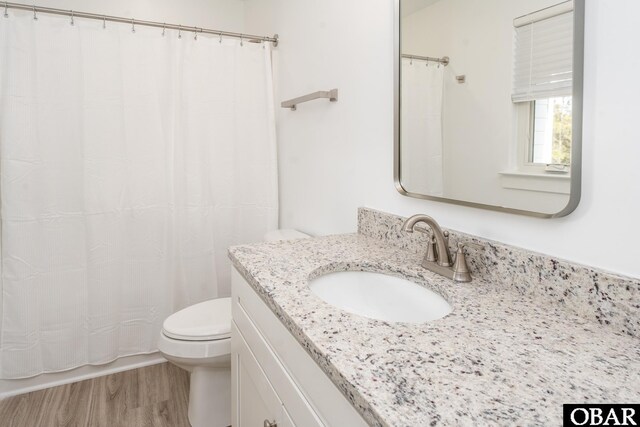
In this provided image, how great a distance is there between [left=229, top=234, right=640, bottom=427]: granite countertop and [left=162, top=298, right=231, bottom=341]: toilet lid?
0.82 metres

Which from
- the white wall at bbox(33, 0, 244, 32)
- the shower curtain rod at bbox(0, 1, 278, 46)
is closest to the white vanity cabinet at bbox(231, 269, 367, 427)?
the shower curtain rod at bbox(0, 1, 278, 46)

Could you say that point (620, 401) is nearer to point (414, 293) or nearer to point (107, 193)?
point (414, 293)

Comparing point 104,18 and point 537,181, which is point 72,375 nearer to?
point 104,18

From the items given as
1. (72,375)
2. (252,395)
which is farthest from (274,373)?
(72,375)

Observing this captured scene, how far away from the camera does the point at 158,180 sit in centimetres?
222

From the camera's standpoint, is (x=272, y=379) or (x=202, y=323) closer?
(x=272, y=379)

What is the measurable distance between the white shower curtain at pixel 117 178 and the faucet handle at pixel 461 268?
5.16ft

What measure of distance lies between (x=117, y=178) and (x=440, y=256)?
5.69 ft

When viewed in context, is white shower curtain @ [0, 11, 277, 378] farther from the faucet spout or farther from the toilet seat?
the faucet spout

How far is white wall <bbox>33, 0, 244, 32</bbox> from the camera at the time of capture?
2604mm

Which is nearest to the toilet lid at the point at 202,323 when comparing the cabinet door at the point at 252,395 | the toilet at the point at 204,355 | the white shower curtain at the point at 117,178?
the toilet at the point at 204,355

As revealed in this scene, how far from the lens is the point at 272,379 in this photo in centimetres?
105

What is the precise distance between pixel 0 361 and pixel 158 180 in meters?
1.16

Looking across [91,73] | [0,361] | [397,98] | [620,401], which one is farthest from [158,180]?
[620,401]
